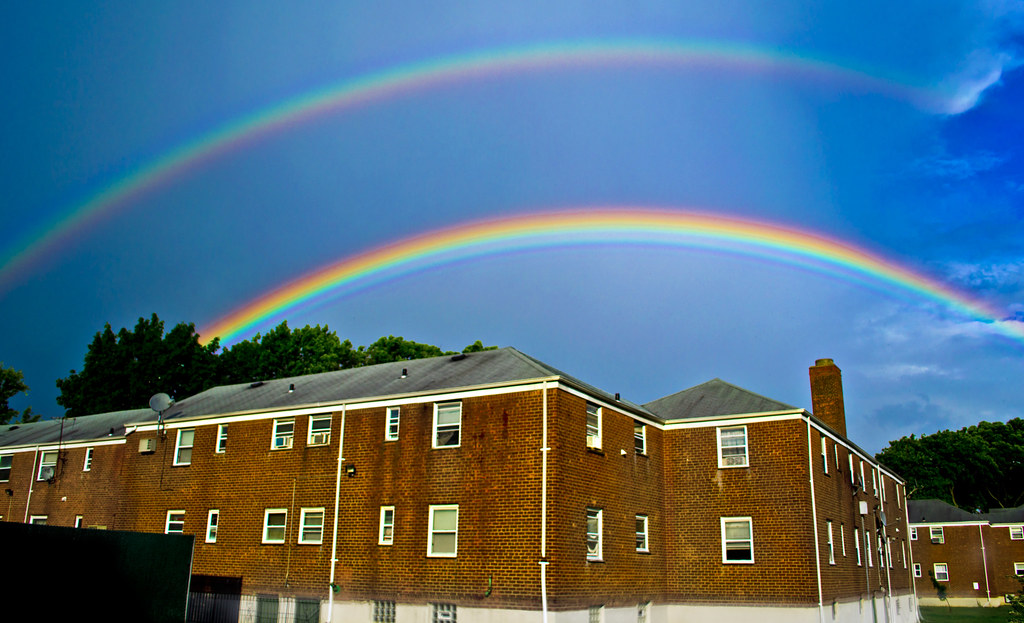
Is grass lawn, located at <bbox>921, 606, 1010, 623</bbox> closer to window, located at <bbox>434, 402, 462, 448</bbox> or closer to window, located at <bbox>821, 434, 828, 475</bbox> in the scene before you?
window, located at <bbox>821, 434, 828, 475</bbox>

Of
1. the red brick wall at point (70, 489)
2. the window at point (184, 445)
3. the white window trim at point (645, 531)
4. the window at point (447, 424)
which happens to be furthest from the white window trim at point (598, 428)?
the red brick wall at point (70, 489)

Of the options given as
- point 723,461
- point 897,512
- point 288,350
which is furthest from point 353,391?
point 897,512

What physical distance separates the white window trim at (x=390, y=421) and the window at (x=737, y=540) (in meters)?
12.9

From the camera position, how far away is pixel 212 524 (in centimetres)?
3138

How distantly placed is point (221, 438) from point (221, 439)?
4cm

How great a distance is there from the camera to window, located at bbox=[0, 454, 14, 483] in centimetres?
4088

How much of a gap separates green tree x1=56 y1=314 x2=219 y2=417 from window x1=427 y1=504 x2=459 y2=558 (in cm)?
3897

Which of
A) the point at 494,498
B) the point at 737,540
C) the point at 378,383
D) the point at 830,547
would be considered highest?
the point at 378,383

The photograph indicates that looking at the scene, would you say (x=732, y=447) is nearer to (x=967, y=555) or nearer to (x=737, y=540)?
(x=737, y=540)

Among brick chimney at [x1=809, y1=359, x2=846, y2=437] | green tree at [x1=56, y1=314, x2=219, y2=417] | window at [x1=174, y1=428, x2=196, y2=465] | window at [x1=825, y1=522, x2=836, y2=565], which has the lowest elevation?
window at [x1=825, y1=522, x2=836, y2=565]

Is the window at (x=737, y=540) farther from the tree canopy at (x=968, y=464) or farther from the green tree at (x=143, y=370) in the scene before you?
the tree canopy at (x=968, y=464)

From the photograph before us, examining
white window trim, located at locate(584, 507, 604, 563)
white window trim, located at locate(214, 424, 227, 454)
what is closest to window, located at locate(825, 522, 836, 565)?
white window trim, located at locate(584, 507, 604, 563)

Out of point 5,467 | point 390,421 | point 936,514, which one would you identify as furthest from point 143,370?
point 936,514

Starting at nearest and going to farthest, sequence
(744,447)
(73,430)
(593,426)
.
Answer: (593,426)
(744,447)
(73,430)
